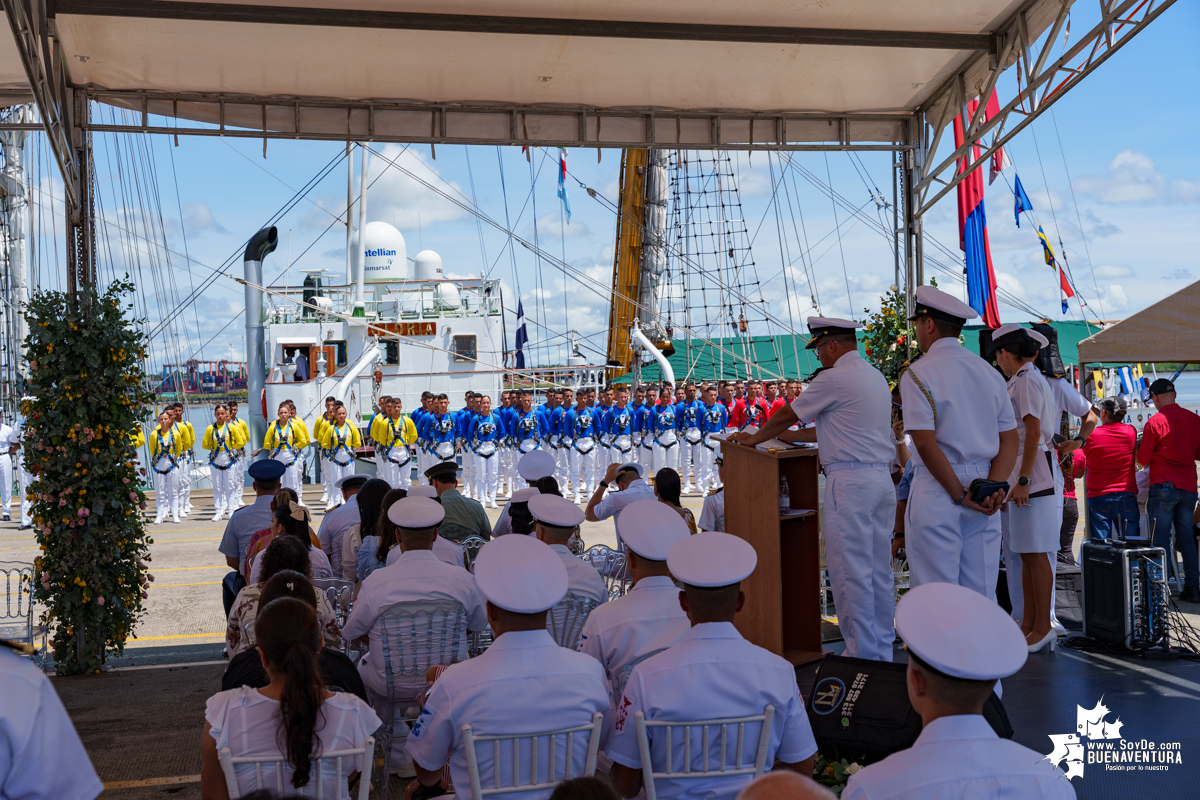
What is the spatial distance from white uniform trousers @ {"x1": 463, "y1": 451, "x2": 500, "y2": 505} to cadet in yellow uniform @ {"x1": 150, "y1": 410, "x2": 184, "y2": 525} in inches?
199

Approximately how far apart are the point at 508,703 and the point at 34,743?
3.84 feet

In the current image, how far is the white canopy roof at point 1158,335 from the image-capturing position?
5633 mm

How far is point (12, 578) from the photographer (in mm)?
10539

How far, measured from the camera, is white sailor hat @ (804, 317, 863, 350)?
17.8 feet

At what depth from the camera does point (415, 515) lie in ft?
14.1

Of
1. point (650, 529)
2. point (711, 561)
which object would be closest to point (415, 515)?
point (650, 529)

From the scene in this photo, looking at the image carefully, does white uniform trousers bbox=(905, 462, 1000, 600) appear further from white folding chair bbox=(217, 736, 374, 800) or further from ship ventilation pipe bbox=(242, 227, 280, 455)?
ship ventilation pipe bbox=(242, 227, 280, 455)

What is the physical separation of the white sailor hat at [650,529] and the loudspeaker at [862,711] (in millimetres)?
919

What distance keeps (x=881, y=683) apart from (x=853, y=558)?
1.49 meters

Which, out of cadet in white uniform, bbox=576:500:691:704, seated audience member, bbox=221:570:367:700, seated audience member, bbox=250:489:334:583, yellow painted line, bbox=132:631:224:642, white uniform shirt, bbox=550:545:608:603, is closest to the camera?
seated audience member, bbox=221:570:367:700

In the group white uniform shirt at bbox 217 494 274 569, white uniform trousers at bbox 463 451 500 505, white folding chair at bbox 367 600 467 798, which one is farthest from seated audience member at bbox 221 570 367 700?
white uniform trousers at bbox 463 451 500 505

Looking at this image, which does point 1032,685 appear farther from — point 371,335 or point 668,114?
point 371,335

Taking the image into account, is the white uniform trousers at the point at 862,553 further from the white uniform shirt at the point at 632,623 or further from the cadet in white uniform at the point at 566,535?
the white uniform shirt at the point at 632,623

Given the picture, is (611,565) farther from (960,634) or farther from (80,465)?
(960,634)
